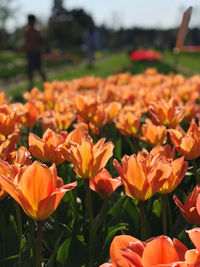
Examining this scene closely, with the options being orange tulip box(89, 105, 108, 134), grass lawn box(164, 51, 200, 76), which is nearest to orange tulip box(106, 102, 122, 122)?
orange tulip box(89, 105, 108, 134)

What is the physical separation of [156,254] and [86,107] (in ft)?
5.00

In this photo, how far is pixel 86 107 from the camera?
2188 millimetres

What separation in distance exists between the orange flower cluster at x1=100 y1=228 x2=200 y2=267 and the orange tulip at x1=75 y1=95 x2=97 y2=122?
Result: 1463 mm

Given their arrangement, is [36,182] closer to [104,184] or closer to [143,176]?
[143,176]

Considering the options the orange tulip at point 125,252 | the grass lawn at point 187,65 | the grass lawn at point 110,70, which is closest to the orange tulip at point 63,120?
the orange tulip at point 125,252

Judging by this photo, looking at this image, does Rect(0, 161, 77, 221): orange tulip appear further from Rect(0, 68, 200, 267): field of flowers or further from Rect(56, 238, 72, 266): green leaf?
Rect(56, 238, 72, 266): green leaf

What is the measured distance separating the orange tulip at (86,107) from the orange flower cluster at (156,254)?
1.46 m

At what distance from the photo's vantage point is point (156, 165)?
1061 mm

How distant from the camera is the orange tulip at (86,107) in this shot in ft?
7.17

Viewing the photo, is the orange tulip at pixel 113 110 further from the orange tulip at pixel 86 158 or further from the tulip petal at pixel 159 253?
the tulip petal at pixel 159 253

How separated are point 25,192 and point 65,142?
46cm

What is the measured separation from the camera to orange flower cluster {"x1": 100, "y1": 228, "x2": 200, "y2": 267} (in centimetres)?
71

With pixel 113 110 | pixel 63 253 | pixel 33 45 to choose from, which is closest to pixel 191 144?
pixel 63 253

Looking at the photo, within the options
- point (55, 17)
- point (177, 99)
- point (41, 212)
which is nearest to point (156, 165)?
point (41, 212)
